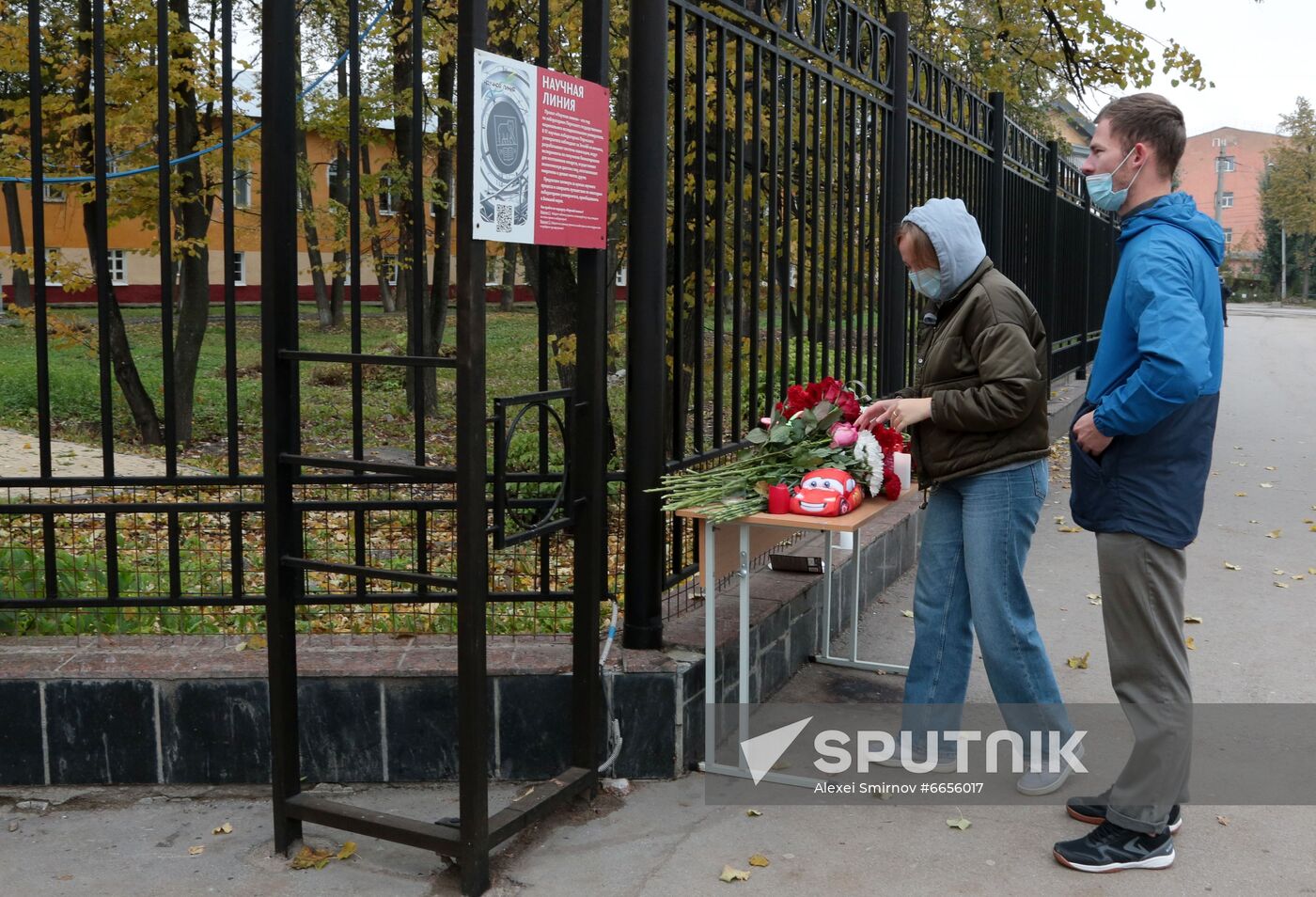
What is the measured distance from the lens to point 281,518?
12.0ft

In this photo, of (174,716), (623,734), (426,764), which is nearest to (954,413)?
(623,734)

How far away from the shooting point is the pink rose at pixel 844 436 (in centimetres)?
422

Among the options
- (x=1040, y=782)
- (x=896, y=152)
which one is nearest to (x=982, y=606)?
(x=1040, y=782)

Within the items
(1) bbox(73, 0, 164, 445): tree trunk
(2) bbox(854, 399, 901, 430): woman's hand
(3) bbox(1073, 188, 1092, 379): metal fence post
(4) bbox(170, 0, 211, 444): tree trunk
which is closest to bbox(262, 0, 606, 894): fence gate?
(2) bbox(854, 399, 901, 430): woman's hand

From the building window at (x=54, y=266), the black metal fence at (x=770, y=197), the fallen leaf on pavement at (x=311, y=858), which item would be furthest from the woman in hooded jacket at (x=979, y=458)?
the building window at (x=54, y=266)

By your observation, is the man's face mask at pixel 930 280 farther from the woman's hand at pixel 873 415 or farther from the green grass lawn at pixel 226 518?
the green grass lawn at pixel 226 518

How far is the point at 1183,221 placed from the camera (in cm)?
349

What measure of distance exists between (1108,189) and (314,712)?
2.77m

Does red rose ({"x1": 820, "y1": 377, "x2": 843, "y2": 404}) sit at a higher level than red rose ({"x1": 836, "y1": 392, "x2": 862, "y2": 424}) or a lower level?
higher

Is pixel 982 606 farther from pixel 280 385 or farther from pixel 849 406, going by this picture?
pixel 280 385

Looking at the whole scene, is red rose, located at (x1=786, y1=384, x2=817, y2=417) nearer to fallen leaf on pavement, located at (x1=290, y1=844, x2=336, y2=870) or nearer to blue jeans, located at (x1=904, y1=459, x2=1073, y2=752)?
blue jeans, located at (x1=904, y1=459, x2=1073, y2=752)

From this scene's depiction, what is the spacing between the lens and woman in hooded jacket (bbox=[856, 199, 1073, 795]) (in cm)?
395

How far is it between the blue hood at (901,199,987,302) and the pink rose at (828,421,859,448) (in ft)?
1.64

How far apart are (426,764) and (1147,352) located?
2436 mm
